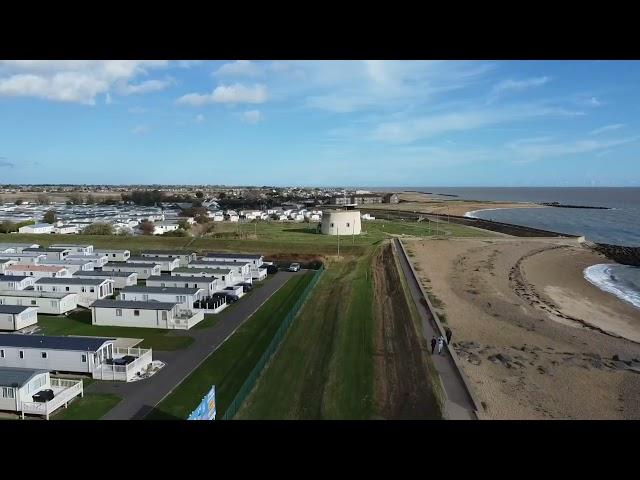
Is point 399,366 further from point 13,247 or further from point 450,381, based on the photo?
point 13,247

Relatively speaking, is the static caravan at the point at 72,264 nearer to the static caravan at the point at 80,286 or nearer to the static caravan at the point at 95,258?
the static caravan at the point at 95,258

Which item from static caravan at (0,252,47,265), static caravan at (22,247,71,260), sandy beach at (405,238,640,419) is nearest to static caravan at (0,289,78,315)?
static caravan at (0,252,47,265)

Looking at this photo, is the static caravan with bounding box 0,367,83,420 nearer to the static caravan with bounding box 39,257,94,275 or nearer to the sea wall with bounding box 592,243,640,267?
the static caravan with bounding box 39,257,94,275

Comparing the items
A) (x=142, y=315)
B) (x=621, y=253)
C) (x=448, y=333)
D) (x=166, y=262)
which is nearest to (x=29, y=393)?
(x=142, y=315)
